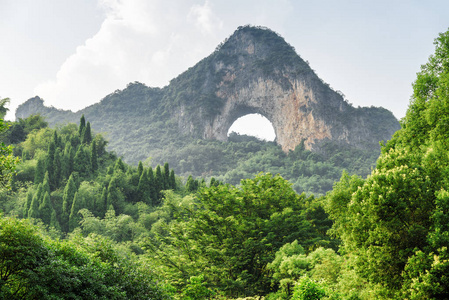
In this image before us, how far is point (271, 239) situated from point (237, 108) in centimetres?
8794

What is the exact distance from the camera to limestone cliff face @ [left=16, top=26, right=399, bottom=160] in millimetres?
92500

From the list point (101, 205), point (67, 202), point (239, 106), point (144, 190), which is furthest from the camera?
point (239, 106)

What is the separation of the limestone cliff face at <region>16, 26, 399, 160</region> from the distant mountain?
0.28 m

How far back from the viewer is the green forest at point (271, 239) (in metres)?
7.55

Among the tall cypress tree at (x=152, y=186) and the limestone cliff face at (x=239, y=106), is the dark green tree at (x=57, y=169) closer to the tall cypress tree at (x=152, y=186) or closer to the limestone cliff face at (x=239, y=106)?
the tall cypress tree at (x=152, y=186)

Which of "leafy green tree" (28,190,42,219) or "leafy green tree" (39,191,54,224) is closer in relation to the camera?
"leafy green tree" (28,190,42,219)

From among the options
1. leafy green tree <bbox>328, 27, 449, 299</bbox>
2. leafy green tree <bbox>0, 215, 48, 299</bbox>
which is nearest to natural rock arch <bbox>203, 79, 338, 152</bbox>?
leafy green tree <bbox>328, 27, 449, 299</bbox>

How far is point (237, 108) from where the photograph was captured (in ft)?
341

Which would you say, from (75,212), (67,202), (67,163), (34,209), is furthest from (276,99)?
(34,209)

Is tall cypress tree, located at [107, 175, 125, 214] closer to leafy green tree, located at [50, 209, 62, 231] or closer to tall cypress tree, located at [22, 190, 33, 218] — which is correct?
leafy green tree, located at [50, 209, 62, 231]

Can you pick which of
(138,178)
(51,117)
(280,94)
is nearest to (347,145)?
(280,94)

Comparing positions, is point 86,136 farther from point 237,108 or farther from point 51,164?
point 237,108

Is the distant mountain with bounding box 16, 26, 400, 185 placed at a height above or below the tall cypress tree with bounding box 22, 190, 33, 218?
above

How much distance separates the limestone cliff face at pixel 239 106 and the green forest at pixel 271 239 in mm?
70674
